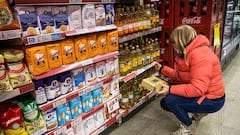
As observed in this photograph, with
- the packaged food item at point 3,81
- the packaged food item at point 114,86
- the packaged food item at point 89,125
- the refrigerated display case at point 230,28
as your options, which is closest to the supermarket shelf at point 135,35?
the packaged food item at point 114,86

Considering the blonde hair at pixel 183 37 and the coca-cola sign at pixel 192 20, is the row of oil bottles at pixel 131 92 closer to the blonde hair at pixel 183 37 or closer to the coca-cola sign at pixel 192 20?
the blonde hair at pixel 183 37

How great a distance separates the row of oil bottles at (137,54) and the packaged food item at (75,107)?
70 cm

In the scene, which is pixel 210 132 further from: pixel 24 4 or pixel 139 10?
pixel 24 4

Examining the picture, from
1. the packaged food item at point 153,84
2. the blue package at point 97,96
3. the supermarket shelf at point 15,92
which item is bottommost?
the blue package at point 97,96

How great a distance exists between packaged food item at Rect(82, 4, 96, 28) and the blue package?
0.63 metres

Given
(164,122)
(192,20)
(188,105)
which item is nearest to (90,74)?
(188,105)

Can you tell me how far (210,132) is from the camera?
7.68 feet

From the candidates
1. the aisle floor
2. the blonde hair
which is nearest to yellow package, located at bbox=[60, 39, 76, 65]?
the blonde hair

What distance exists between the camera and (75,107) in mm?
1880

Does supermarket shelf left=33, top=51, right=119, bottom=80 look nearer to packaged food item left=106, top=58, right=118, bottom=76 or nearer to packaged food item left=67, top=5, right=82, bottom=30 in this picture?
packaged food item left=106, top=58, right=118, bottom=76

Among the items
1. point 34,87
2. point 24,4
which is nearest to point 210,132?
point 34,87

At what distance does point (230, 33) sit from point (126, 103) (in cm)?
314

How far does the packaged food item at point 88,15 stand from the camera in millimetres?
1750

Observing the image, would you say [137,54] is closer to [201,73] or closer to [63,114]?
[201,73]
